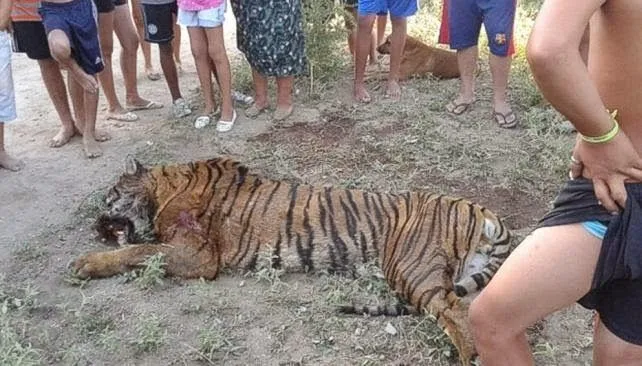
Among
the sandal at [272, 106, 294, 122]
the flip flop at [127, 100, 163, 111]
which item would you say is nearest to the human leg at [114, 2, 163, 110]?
the flip flop at [127, 100, 163, 111]

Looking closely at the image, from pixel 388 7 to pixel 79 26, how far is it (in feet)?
7.67

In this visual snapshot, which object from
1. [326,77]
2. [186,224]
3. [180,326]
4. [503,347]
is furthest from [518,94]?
[503,347]

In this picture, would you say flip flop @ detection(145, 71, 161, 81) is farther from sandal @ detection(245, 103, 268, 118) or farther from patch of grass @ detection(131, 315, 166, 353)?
patch of grass @ detection(131, 315, 166, 353)

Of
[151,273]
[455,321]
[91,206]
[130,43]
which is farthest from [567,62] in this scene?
[130,43]

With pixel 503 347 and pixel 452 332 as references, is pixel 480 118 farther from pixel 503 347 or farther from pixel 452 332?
pixel 503 347

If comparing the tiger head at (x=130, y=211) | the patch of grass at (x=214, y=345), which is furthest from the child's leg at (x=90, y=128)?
the patch of grass at (x=214, y=345)

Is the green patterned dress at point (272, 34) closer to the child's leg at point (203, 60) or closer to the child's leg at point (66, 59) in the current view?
the child's leg at point (203, 60)

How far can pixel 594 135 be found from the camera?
7.05ft

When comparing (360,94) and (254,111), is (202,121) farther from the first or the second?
(360,94)

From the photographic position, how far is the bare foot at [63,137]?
231 inches

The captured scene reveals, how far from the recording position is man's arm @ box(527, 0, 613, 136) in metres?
2.02

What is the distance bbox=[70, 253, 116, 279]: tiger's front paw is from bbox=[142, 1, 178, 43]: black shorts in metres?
2.41

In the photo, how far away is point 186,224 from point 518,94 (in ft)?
10.9

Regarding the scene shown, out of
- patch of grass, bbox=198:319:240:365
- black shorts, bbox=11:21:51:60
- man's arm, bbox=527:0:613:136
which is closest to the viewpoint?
man's arm, bbox=527:0:613:136
